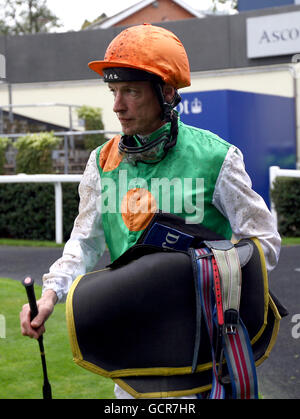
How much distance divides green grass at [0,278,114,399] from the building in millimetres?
6743

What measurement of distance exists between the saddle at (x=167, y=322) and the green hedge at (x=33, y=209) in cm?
940

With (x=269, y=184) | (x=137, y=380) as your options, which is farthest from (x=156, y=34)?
(x=269, y=184)

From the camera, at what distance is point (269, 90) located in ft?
57.5

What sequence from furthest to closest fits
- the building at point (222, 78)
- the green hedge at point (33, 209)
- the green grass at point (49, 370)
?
the building at point (222, 78) → the green hedge at point (33, 209) → the green grass at point (49, 370)

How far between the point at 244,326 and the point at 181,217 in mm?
411

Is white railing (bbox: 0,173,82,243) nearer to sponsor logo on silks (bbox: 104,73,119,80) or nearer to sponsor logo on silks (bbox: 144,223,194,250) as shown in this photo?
sponsor logo on silks (bbox: 104,73,119,80)

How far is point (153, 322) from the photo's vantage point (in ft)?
7.35

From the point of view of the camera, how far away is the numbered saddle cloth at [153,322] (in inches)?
87.9

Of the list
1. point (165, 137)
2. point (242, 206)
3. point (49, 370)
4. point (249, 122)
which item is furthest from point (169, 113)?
point (249, 122)

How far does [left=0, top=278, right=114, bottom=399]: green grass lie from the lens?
465cm

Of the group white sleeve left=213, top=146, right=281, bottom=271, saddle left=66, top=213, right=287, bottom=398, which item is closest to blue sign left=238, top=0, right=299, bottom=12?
white sleeve left=213, top=146, right=281, bottom=271

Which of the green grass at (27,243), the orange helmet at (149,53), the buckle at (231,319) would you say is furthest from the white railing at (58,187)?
the buckle at (231,319)

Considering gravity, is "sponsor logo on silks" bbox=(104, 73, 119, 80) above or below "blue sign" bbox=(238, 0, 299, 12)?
below

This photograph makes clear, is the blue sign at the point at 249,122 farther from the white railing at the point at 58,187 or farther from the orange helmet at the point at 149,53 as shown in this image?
the orange helmet at the point at 149,53
